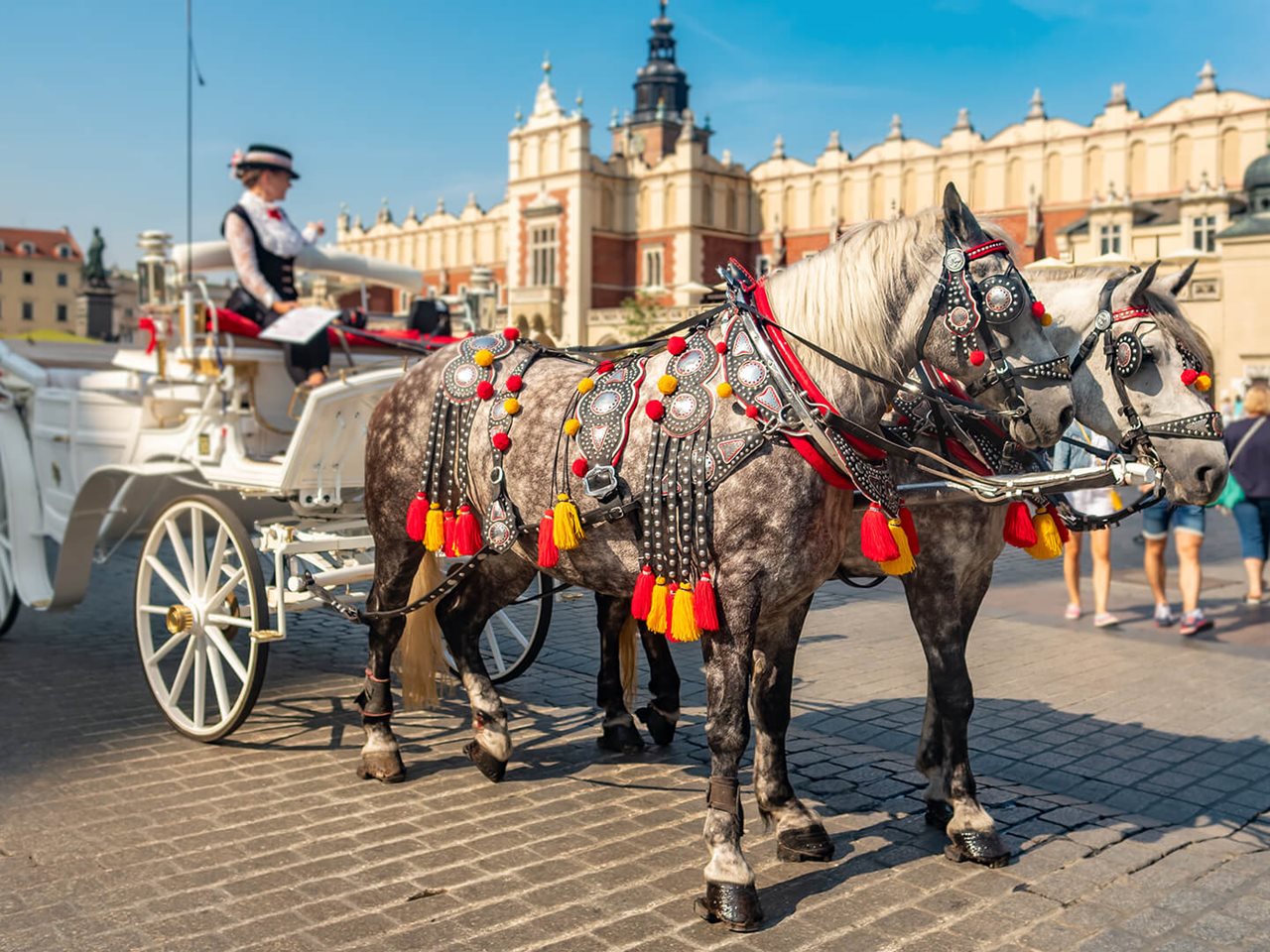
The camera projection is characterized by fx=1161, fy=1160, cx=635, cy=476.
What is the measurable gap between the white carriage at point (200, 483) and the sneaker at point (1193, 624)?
4496mm

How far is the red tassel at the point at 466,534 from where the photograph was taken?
168 inches

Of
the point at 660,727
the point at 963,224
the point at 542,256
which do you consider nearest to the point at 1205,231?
the point at 542,256

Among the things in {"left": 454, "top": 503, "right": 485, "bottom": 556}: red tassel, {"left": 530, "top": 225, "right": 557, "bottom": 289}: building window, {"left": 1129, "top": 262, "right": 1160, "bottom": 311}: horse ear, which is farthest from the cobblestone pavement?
{"left": 530, "top": 225, "right": 557, "bottom": 289}: building window

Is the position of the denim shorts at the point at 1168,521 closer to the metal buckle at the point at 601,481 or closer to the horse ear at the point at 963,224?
the horse ear at the point at 963,224

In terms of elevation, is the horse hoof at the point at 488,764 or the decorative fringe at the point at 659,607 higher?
the decorative fringe at the point at 659,607

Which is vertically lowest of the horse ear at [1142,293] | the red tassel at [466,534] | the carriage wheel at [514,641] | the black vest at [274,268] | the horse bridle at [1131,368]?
the carriage wheel at [514,641]

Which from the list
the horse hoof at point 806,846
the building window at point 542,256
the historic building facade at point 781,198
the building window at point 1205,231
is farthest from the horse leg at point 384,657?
the building window at point 542,256

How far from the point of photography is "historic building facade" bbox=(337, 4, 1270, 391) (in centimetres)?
3966

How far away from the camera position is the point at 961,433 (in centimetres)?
388

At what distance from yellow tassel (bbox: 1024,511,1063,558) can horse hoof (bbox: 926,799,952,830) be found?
3.09 ft

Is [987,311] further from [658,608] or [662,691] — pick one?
[662,691]

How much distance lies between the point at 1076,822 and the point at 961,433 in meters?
1.52

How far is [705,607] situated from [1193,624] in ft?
19.5

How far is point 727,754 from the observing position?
3465 mm
